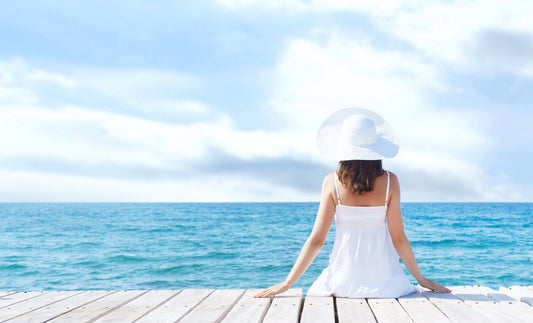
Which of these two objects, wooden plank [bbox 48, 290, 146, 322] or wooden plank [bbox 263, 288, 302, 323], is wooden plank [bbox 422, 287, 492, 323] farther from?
wooden plank [bbox 48, 290, 146, 322]

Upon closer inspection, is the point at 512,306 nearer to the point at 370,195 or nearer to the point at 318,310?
the point at 370,195

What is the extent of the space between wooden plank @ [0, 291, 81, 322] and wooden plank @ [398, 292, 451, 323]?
267 centimetres

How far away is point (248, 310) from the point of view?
281cm

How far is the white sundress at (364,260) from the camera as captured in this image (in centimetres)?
312

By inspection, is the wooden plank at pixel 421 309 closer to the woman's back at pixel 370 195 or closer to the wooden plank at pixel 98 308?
the woman's back at pixel 370 195

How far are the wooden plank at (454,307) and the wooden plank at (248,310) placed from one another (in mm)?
1196

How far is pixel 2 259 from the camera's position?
51.8 feet

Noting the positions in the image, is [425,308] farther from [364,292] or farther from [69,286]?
[69,286]

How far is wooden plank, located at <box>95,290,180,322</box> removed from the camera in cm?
271

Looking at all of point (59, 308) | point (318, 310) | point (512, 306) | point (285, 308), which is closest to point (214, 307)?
point (285, 308)

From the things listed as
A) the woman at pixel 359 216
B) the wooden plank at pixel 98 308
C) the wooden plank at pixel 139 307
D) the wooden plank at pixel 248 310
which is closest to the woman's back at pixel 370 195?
the woman at pixel 359 216

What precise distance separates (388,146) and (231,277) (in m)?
9.57

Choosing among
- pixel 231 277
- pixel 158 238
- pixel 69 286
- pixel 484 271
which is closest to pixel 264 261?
pixel 231 277

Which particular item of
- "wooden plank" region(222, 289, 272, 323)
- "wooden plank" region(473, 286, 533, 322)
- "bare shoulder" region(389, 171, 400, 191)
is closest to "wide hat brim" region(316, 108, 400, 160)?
"bare shoulder" region(389, 171, 400, 191)
